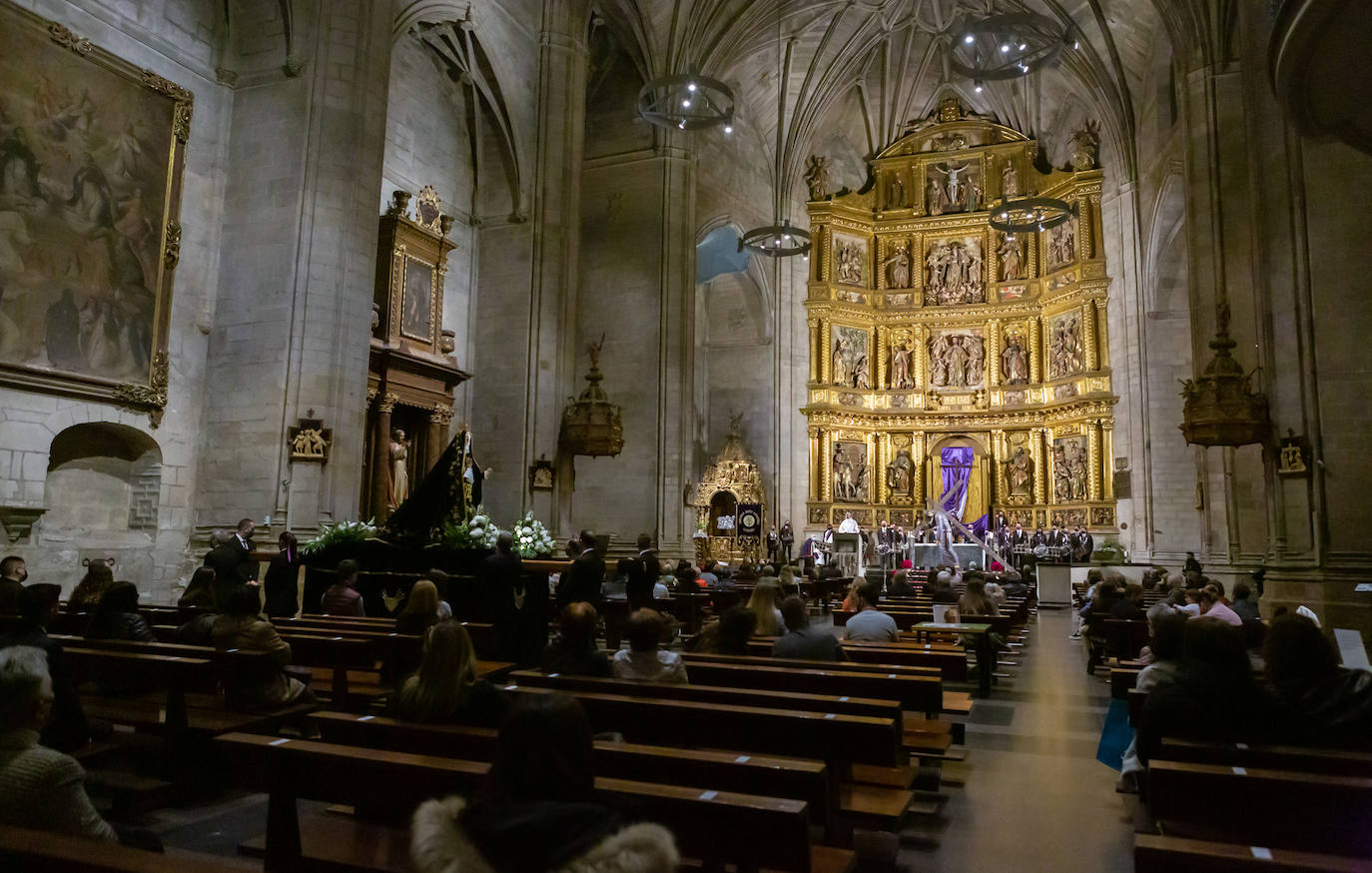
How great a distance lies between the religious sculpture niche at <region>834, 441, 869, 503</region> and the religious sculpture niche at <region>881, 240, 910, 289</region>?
5792mm

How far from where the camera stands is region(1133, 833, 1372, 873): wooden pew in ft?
6.65

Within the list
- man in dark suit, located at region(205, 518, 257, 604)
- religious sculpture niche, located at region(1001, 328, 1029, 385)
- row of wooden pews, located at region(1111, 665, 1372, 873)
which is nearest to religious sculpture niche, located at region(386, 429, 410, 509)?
man in dark suit, located at region(205, 518, 257, 604)

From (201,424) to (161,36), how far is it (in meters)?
5.17

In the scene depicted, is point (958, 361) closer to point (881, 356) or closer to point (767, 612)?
point (881, 356)

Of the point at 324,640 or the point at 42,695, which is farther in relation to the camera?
the point at 324,640

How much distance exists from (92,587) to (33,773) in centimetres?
562

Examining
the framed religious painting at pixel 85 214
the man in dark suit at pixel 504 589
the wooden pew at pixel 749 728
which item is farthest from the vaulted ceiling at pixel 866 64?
the wooden pew at pixel 749 728

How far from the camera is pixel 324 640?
559cm

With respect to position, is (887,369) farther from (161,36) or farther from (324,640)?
(324,640)

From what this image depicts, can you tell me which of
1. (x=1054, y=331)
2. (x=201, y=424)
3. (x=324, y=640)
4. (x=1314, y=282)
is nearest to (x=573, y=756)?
(x=324, y=640)

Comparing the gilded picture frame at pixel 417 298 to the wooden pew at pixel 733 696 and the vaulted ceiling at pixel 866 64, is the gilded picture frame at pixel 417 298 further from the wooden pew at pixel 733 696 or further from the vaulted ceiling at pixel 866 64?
the wooden pew at pixel 733 696

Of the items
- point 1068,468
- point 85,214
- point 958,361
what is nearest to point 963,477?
point 1068,468

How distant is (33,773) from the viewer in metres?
2.44

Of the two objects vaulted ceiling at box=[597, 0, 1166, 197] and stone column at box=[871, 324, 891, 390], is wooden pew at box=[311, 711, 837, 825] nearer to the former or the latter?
vaulted ceiling at box=[597, 0, 1166, 197]
